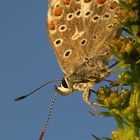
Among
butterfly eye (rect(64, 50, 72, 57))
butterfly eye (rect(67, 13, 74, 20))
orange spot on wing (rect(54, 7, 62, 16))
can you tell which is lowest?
butterfly eye (rect(64, 50, 72, 57))

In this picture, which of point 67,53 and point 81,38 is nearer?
point 81,38

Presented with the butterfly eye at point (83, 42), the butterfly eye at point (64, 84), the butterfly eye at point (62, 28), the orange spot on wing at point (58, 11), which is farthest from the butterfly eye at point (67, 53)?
the orange spot on wing at point (58, 11)

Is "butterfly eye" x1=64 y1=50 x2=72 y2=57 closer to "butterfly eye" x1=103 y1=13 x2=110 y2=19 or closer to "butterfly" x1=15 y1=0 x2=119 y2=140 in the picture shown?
"butterfly" x1=15 y1=0 x2=119 y2=140

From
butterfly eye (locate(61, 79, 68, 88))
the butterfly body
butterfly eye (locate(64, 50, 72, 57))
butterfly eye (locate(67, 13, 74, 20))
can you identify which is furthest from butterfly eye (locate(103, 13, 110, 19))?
butterfly eye (locate(61, 79, 68, 88))

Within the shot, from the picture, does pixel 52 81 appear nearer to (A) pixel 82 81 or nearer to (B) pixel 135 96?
(A) pixel 82 81

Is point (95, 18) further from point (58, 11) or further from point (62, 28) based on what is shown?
point (58, 11)

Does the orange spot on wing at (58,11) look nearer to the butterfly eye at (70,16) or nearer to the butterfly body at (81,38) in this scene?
the butterfly body at (81,38)

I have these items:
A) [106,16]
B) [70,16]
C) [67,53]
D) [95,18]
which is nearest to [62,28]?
[70,16]
